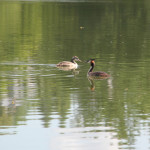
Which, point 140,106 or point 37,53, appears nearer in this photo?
point 140,106

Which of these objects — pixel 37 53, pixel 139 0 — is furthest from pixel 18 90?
pixel 139 0

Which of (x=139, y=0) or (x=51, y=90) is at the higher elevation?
(x=139, y=0)

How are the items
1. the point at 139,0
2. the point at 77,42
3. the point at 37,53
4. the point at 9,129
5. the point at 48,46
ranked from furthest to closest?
the point at 139,0
the point at 77,42
the point at 48,46
the point at 37,53
the point at 9,129

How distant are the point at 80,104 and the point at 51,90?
3.06 meters

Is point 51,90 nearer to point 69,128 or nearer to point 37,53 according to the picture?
point 69,128

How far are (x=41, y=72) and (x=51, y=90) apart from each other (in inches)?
191

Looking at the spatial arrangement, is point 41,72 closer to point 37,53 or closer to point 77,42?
point 37,53

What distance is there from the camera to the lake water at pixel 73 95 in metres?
16.5

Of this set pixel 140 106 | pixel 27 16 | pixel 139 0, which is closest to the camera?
pixel 140 106

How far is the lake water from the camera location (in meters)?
16.5

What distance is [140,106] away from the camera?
2058 centimetres

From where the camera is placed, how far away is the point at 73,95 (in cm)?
2261

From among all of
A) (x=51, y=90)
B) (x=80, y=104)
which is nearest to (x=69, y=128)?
(x=80, y=104)

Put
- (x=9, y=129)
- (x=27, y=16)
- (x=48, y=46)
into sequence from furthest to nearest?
1. (x=27, y=16)
2. (x=48, y=46)
3. (x=9, y=129)
